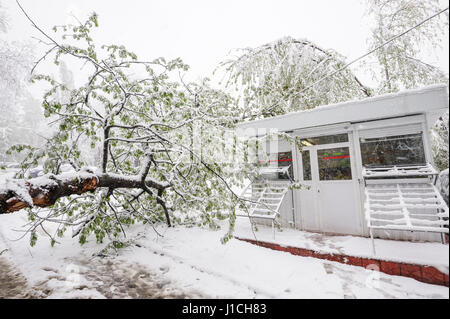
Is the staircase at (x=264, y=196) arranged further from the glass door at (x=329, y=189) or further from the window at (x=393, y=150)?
the window at (x=393, y=150)

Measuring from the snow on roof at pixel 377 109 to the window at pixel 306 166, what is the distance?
34.8 inches

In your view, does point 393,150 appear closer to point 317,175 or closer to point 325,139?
point 325,139

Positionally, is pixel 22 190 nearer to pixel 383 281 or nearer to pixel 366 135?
pixel 383 281

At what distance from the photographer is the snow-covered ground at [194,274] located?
2623mm

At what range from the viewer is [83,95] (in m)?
3.87

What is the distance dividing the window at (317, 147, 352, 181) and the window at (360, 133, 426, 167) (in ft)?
1.21

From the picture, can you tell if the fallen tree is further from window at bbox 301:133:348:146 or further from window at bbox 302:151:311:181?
window at bbox 301:133:348:146

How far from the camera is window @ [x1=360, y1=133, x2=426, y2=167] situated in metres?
4.23

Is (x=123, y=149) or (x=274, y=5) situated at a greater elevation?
(x=274, y=5)

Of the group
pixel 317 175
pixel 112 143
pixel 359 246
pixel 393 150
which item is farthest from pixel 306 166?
pixel 112 143

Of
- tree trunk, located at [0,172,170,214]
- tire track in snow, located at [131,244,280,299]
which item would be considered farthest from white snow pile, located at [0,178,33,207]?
tire track in snow, located at [131,244,280,299]

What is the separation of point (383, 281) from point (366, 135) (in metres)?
3.14

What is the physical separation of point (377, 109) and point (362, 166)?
4.28 ft
